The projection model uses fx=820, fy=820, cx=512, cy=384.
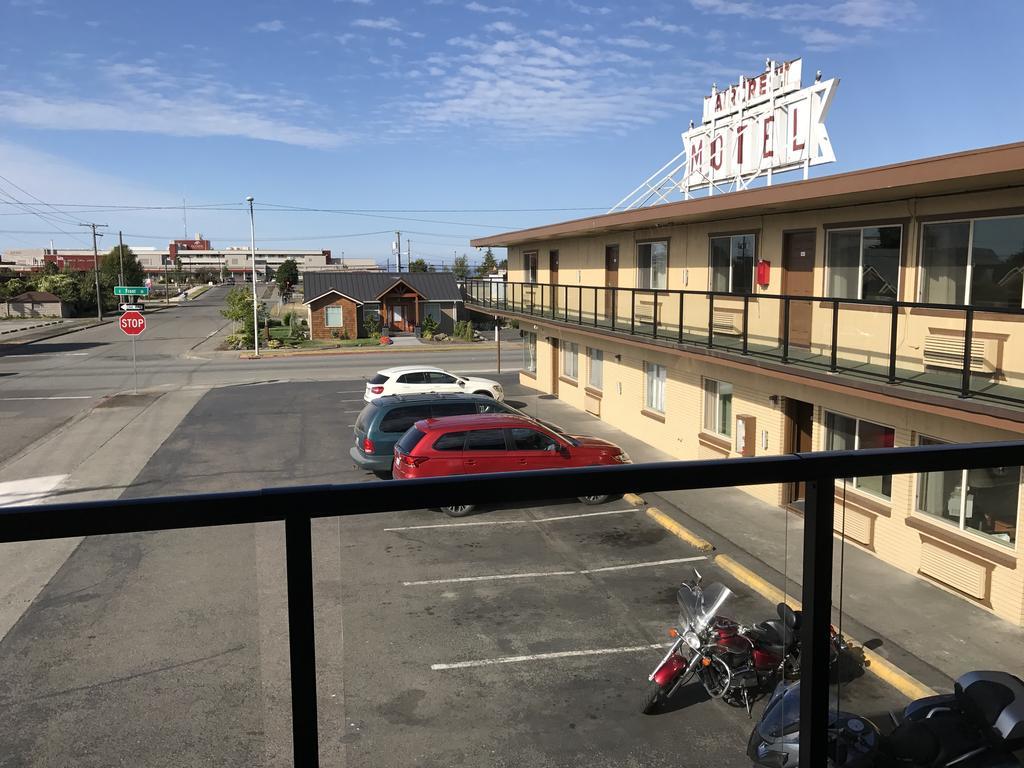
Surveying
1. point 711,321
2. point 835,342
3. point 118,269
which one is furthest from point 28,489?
point 118,269

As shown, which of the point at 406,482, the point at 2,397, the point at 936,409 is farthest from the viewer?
the point at 2,397

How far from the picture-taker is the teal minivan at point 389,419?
17.8 m

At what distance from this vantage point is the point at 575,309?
2622 cm

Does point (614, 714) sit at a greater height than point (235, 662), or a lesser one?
lesser

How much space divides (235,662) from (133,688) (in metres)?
0.20

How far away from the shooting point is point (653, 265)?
22625 millimetres

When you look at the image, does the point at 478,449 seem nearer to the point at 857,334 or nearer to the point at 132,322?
the point at 857,334

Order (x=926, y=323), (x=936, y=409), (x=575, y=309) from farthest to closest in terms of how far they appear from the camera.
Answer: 1. (x=575, y=309)
2. (x=926, y=323)
3. (x=936, y=409)

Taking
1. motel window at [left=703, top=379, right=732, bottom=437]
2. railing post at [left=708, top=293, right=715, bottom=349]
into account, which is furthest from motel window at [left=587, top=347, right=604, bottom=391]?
railing post at [left=708, top=293, right=715, bottom=349]

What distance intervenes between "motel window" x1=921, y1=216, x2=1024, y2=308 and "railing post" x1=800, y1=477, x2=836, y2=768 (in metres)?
11.1

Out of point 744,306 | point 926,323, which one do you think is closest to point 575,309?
point 744,306

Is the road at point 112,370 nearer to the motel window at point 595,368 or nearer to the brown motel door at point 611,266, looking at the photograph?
the motel window at point 595,368

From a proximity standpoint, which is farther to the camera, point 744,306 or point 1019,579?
point 744,306

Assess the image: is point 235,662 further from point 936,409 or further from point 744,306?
point 744,306
